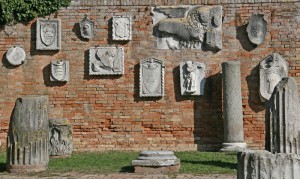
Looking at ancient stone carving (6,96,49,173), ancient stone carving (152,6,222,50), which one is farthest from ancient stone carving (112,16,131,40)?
ancient stone carving (6,96,49,173)

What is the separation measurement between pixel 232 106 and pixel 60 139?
13.4 feet

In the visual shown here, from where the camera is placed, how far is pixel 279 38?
1191 cm

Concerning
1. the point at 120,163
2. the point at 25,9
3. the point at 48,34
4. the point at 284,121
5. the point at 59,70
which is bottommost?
the point at 120,163

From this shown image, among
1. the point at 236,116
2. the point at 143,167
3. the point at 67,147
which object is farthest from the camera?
the point at 236,116

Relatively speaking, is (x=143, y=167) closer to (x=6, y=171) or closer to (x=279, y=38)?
(x=6, y=171)

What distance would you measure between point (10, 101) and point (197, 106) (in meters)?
4.63

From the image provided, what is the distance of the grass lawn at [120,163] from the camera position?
8391 mm

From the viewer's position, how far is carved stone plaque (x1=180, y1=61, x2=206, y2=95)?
38.7 ft

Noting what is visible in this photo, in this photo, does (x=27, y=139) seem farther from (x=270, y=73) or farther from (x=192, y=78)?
(x=270, y=73)

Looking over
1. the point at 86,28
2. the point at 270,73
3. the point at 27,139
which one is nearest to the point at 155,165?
the point at 27,139

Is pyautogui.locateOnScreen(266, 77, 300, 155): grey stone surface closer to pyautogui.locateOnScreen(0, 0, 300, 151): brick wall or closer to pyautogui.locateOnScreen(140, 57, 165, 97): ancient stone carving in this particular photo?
pyautogui.locateOnScreen(0, 0, 300, 151): brick wall

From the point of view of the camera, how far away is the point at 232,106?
11523mm

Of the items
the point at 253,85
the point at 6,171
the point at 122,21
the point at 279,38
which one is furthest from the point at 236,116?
the point at 6,171

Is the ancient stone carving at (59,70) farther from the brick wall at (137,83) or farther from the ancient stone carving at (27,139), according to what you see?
the ancient stone carving at (27,139)
